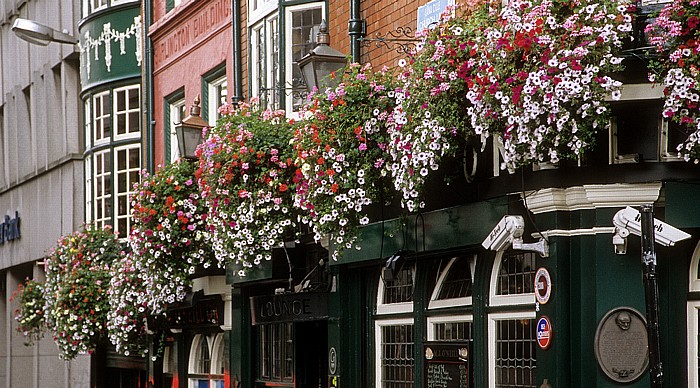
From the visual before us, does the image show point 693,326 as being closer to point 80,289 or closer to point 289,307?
point 289,307

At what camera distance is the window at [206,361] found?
58.2 ft

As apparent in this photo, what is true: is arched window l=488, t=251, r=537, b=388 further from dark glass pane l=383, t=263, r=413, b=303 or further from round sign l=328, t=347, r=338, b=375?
round sign l=328, t=347, r=338, b=375

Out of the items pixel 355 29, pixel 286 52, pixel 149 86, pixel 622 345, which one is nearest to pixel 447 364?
pixel 622 345

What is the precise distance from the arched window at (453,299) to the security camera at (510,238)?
1.11 m

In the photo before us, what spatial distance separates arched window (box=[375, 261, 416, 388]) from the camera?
41.5ft

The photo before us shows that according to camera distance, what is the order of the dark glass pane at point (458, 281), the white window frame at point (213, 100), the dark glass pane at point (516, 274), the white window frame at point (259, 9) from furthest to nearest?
the white window frame at point (213, 100), the white window frame at point (259, 9), the dark glass pane at point (458, 281), the dark glass pane at point (516, 274)

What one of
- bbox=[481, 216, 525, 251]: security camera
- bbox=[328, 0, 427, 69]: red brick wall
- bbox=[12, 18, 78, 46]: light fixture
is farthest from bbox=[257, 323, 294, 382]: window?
bbox=[12, 18, 78, 46]: light fixture

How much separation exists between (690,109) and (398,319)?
469 cm

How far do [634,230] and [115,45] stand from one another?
45.8ft

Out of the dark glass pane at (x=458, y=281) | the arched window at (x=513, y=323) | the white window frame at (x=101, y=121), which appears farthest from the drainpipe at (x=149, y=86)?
the arched window at (x=513, y=323)

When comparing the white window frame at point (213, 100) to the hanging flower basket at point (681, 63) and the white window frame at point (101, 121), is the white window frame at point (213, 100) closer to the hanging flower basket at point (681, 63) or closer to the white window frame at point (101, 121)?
the white window frame at point (101, 121)

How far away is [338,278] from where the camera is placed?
13703 mm

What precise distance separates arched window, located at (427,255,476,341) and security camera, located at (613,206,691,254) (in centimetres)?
217

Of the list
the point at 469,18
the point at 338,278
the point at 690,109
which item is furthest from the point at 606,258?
the point at 338,278
